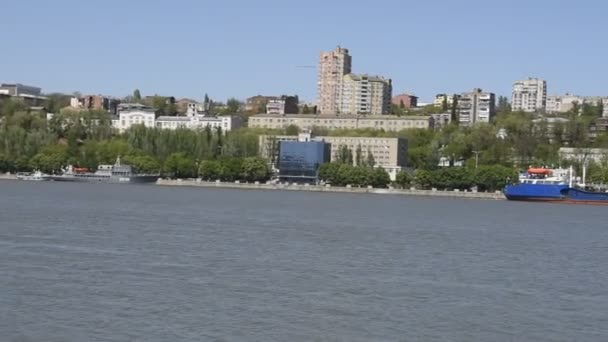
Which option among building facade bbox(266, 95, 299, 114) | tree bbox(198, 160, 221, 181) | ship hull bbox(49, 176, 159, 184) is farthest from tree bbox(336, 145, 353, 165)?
building facade bbox(266, 95, 299, 114)

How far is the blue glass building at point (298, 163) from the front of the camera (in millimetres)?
69062

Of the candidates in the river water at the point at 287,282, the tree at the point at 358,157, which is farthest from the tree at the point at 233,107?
the river water at the point at 287,282

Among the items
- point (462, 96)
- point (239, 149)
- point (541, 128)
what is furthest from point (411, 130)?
point (462, 96)

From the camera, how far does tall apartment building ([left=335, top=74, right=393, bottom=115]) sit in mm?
103375

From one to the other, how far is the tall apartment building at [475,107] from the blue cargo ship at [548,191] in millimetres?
50066

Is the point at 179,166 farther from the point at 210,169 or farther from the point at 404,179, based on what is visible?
the point at 404,179

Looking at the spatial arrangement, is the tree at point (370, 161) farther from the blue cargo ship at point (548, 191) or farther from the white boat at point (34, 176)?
the white boat at point (34, 176)

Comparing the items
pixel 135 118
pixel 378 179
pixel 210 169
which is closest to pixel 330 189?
pixel 378 179

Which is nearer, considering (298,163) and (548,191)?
(548,191)

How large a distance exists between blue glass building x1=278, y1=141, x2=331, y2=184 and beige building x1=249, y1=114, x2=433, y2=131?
56.0ft

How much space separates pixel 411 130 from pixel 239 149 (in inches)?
714

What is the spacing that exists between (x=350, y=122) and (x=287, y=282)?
7362cm

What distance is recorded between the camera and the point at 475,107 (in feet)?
349

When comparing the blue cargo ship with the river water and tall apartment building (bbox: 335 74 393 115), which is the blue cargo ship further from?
tall apartment building (bbox: 335 74 393 115)
